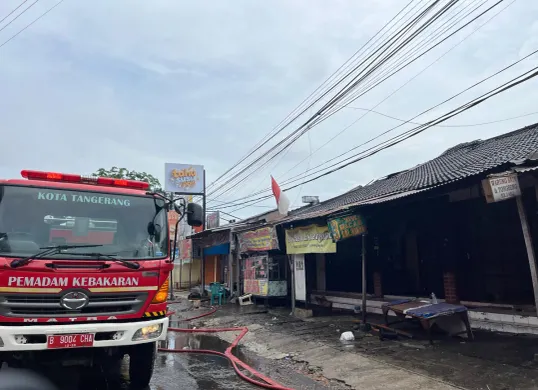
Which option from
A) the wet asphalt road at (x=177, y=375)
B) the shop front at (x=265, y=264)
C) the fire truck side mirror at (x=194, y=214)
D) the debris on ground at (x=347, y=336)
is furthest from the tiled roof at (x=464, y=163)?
the wet asphalt road at (x=177, y=375)

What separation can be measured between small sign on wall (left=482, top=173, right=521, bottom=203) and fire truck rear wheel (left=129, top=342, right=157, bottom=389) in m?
5.13

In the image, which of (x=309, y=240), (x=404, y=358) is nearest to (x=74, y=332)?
(x=404, y=358)

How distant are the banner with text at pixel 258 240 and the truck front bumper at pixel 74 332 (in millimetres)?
8941

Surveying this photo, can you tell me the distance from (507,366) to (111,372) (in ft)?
20.0

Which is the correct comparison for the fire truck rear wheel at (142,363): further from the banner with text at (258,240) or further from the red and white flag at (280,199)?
the red and white flag at (280,199)

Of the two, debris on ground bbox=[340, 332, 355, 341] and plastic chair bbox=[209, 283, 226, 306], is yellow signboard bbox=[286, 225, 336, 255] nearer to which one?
debris on ground bbox=[340, 332, 355, 341]

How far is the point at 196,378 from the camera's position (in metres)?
6.87

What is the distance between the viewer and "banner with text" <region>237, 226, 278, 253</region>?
1428 cm

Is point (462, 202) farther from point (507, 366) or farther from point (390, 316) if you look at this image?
point (507, 366)

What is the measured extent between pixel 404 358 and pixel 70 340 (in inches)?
205

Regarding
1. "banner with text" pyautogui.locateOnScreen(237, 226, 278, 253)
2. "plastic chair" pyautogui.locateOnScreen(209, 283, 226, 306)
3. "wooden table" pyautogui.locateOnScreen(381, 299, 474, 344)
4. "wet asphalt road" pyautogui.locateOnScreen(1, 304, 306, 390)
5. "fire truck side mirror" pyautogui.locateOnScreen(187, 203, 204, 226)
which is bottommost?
"wet asphalt road" pyautogui.locateOnScreen(1, 304, 306, 390)

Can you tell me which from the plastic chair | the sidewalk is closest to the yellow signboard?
the sidewalk

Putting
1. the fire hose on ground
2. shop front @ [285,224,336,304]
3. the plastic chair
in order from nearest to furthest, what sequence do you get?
the fire hose on ground
shop front @ [285,224,336,304]
the plastic chair

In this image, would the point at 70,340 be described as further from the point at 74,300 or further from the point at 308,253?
the point at 308,253
